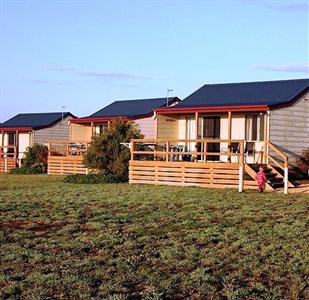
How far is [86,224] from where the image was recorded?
1045 centimetres

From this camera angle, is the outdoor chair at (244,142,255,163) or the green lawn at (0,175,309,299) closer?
the green lawn at (0,175,309,299)

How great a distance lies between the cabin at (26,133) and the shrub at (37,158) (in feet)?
10.4

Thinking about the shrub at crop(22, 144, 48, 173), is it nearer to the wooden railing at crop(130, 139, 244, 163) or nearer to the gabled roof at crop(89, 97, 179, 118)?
the gabled roof at crop(89, 97, 179, 118)

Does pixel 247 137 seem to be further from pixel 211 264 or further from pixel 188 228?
pixel 211 264

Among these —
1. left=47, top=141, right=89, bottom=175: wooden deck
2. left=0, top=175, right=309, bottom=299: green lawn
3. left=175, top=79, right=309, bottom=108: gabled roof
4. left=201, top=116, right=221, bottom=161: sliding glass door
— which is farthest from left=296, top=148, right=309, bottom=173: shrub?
left=47, top=141, right=89, bottom=175: wooden deck

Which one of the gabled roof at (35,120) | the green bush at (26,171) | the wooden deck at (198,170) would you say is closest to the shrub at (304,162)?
the wooden deck at (198,170)

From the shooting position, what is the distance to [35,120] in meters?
37.0

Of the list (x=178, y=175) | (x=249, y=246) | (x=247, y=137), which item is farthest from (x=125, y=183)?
(x=249, y=246)

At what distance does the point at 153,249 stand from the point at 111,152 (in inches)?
557

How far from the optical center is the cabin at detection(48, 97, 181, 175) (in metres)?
27.6

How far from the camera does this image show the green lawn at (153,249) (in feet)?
20.5

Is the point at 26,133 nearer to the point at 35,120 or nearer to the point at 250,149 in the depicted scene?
the point at 35,120

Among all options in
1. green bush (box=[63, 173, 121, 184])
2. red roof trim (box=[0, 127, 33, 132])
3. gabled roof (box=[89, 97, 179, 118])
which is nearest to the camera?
green bush (box=[63, 173, 121, 184])

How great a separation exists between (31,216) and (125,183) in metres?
9.42
